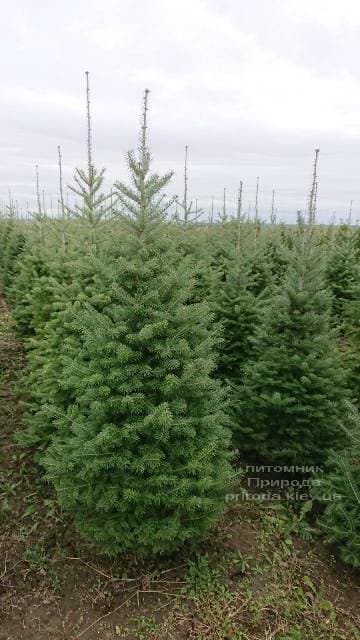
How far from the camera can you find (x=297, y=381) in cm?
613

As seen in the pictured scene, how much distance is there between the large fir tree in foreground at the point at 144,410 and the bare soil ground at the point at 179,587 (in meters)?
0.49

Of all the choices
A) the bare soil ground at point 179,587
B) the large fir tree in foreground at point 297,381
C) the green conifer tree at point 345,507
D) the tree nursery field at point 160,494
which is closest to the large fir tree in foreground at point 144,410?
the tree nursery field at point 160,494

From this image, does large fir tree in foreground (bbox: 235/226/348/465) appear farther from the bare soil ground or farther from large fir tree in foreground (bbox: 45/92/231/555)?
large fir tree in foreground (bbox: 45/92/231/555)

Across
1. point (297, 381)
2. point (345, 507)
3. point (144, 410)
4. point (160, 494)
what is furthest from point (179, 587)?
Result: point (297, 381)

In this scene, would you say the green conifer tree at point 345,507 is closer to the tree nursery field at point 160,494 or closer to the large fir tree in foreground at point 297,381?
the tree nursery field at point 160,494

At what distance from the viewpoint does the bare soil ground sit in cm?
432

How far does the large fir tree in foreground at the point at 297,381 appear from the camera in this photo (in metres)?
6.18

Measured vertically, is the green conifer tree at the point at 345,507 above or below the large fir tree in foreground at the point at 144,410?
below

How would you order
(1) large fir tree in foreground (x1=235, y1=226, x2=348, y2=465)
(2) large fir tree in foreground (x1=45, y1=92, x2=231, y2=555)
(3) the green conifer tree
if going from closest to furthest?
(2) large fir tree in foreground (x1=45, y1=92, x2=231, y2=555) → (3) the green conifer tree → (1) large fir tree in foreground (x1=235, y1=226, x2=348, y2=465)

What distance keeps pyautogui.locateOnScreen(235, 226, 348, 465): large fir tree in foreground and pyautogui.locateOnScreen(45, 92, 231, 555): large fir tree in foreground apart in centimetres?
191

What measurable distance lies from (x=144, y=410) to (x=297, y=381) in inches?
107

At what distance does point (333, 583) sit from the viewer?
16.7 feet

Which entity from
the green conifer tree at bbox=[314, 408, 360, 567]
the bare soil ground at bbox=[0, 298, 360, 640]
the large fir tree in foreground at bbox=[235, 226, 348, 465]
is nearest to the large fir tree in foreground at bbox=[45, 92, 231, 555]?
Answer: the bare soil ground at bbox=[0, 298, 360, 640]

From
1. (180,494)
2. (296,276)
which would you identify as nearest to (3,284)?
(296,276)
